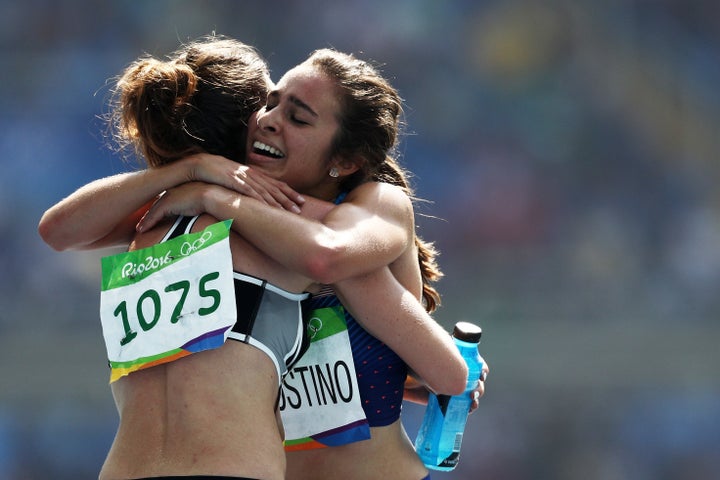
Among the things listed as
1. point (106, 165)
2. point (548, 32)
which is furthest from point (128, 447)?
point (548, 32)

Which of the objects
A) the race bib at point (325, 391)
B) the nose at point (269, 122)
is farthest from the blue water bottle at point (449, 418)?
the nose at point (269, 122)

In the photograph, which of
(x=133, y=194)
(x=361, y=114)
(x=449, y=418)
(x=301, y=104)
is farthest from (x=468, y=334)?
(x=133, y=194)

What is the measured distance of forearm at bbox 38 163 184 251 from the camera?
267cm

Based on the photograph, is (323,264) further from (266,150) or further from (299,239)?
(266,150)

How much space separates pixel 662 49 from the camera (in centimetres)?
861

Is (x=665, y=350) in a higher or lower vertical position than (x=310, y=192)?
lower

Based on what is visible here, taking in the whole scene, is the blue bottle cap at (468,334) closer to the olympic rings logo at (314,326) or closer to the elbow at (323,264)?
the olympic rings logo at (314,326)

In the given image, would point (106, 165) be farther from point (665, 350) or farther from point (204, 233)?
point (204, 233)

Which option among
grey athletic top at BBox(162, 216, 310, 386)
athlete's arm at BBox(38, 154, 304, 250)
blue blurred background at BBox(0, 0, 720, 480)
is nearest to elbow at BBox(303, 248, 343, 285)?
grey athletic top at BBox(162, 216, 310, 386)

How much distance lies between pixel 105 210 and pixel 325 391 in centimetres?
76

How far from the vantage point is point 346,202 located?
276cm

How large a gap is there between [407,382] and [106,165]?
16.9 feet

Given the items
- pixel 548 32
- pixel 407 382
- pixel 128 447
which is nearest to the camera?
pixel 128 447

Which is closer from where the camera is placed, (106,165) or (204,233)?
(204,233)
